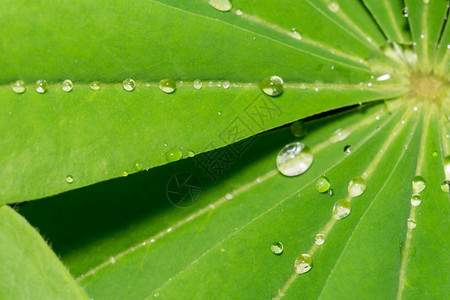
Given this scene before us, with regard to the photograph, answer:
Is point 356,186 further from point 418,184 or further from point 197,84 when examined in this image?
point 197,84

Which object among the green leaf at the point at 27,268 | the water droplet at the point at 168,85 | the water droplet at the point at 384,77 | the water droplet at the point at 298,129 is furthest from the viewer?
the water droplet at the point at 298,129

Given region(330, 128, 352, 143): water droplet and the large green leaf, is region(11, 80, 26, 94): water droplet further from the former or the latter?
region(330, 128, 352, 143): water droplet

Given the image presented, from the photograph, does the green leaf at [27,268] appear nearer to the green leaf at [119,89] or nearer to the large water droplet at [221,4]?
the green leaf at [119,89]

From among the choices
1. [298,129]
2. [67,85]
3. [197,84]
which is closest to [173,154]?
[197,84]

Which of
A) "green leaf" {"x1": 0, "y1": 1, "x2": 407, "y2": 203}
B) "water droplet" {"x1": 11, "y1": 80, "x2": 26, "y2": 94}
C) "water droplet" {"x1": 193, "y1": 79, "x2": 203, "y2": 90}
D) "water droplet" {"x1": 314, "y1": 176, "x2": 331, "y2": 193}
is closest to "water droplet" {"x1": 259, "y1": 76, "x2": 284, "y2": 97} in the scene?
"green leaf" {"x1": 0, "y1": 1, "x2": 407, "y2": 203}

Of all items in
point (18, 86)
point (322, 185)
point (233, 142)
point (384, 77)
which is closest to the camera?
point (18, 86)

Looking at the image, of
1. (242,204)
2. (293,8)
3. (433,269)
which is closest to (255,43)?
(293,8)

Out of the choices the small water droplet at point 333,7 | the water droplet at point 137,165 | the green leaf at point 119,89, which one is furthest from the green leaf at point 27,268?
the small water droplet at point 333,7

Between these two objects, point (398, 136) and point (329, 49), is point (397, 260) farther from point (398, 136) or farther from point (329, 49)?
point (329, 49)
